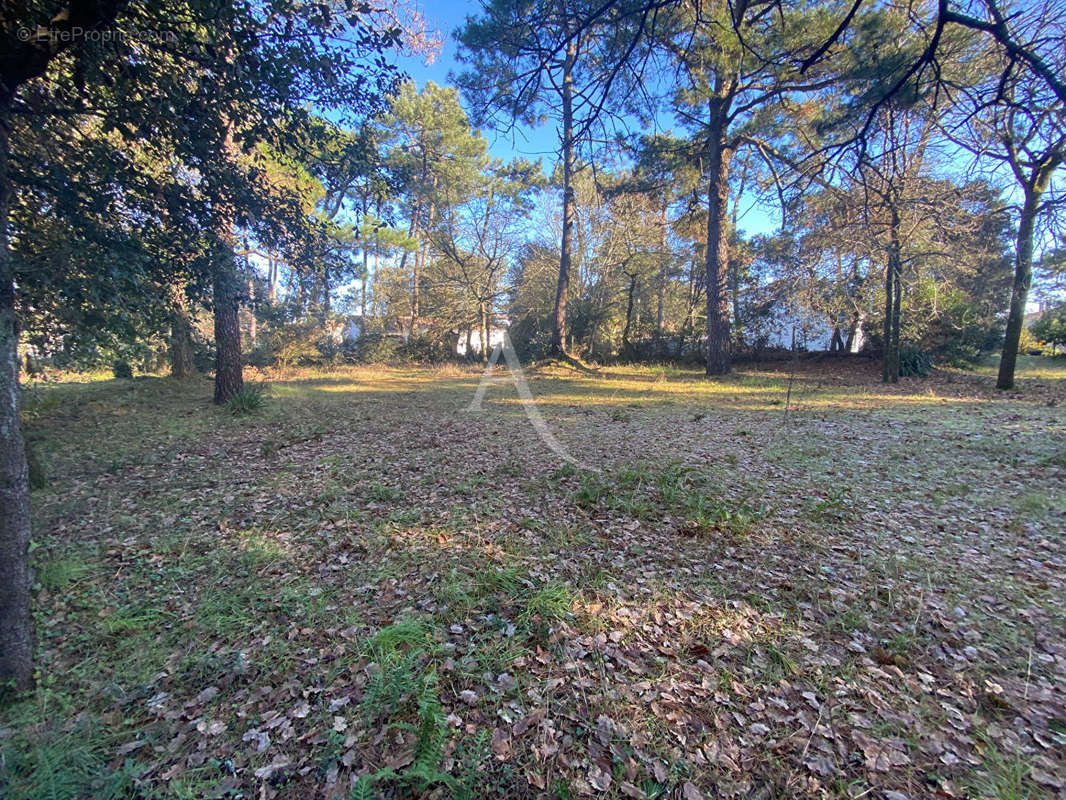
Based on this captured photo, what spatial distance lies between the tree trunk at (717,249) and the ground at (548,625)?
343 inches

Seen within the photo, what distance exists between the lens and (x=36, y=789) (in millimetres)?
1712

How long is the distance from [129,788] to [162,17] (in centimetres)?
485

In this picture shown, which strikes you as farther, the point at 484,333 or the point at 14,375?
the point at 484,333

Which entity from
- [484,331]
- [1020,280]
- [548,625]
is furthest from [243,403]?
[1020,280]

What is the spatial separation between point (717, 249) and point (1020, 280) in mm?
6968

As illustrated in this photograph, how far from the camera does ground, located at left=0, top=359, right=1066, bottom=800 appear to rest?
1.84 meters

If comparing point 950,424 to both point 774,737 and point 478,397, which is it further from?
point 478,397

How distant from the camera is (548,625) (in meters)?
2.69

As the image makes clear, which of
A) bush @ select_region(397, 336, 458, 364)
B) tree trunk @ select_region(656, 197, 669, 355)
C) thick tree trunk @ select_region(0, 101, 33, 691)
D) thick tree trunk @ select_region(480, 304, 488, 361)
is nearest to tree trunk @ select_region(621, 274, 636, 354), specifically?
tree trunk @ select_region(656, 197, 669, 355)

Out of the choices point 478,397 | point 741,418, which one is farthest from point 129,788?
point 478,397

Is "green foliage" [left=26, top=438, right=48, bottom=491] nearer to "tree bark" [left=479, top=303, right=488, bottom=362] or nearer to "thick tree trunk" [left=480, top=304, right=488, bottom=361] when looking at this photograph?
"tree bark" [left=479, top=303, right=488, bottom=362]

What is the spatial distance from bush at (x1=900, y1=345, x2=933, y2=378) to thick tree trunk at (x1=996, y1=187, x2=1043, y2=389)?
2405 millimetres

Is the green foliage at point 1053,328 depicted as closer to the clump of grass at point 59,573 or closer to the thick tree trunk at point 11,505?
the thick tree trunk at point 11,505

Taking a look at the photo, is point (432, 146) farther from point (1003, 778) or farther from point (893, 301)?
point (1003, 778)
